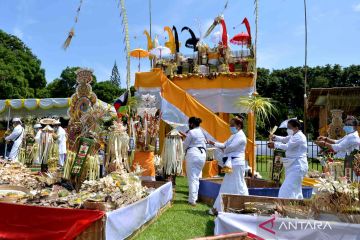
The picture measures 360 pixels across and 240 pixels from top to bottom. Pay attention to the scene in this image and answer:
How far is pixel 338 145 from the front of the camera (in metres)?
6.46

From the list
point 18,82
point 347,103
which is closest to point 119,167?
point 347,103

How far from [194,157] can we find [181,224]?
1.69 metres

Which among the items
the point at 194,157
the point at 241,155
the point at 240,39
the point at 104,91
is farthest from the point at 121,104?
the point at 104,91

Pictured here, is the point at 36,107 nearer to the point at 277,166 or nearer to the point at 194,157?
the point at 194,157

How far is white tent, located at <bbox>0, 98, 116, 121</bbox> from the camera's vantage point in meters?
15.8

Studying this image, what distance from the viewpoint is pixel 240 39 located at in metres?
12.6

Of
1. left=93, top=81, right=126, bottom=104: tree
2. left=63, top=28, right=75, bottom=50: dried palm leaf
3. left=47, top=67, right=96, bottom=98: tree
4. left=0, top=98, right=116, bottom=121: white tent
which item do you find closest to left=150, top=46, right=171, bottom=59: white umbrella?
left=63, top=28, right=75, bottom=50: dried palm leaf

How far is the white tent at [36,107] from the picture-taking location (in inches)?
623

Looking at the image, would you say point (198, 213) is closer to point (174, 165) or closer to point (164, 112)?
point (174, 165)

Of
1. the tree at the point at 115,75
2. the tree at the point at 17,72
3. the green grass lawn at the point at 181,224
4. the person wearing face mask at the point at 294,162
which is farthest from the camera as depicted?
the tree at the point at 115,75

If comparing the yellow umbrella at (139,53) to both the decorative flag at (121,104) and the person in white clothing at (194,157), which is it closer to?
the decorative flag at (121,104)

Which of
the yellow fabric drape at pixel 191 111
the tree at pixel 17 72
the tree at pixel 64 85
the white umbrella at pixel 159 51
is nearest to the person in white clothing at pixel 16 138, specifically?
the white umbrella at pixel 159 51

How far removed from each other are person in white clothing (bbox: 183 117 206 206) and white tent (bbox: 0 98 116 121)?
34.3ft

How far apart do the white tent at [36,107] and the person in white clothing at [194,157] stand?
1047cm
